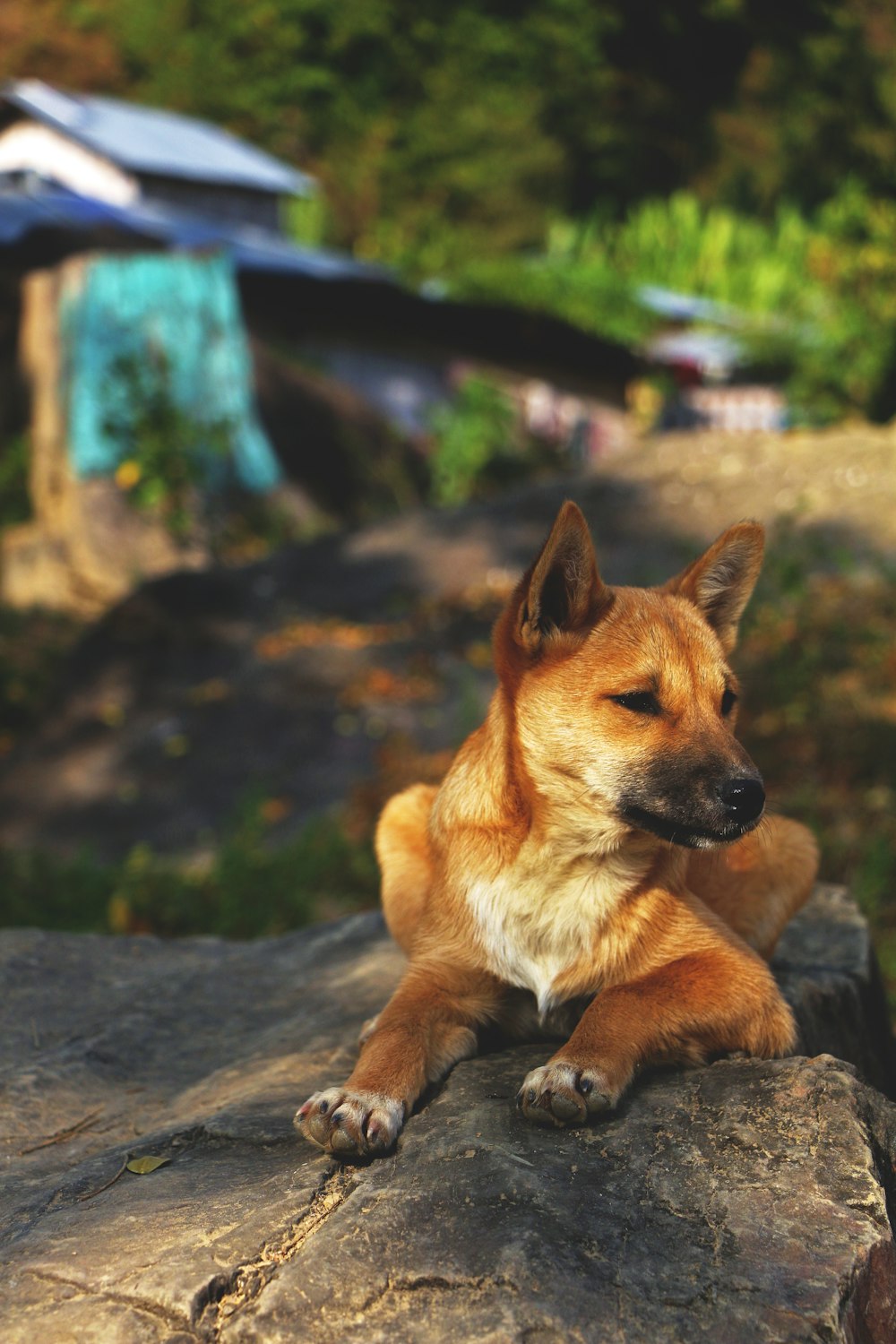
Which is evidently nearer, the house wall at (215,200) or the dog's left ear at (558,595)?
the dog's left ear at (558,595)

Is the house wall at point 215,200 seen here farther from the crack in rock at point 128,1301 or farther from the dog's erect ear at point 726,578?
the crack in rock at point 128,1301

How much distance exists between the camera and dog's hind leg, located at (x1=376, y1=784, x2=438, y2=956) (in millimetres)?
4064

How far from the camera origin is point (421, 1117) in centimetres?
310

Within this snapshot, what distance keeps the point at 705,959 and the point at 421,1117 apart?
2.72 ft

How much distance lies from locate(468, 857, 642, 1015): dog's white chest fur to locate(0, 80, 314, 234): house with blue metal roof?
21533mm

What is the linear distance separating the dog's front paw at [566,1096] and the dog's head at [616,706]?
0.64 m

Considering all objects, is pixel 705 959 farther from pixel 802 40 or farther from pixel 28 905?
pixel 802 40

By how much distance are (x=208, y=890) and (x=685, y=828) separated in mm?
4696

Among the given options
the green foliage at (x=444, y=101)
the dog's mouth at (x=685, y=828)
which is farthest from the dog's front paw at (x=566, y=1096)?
the green foliage at (x=444, y=101)

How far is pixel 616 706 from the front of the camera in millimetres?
3404

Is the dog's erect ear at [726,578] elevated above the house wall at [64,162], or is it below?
above

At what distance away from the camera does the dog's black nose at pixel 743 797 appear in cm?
312

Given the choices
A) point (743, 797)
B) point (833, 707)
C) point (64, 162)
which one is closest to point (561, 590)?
point (743, 797)

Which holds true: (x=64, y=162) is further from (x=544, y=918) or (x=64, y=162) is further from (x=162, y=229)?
(x=544, y=918)
